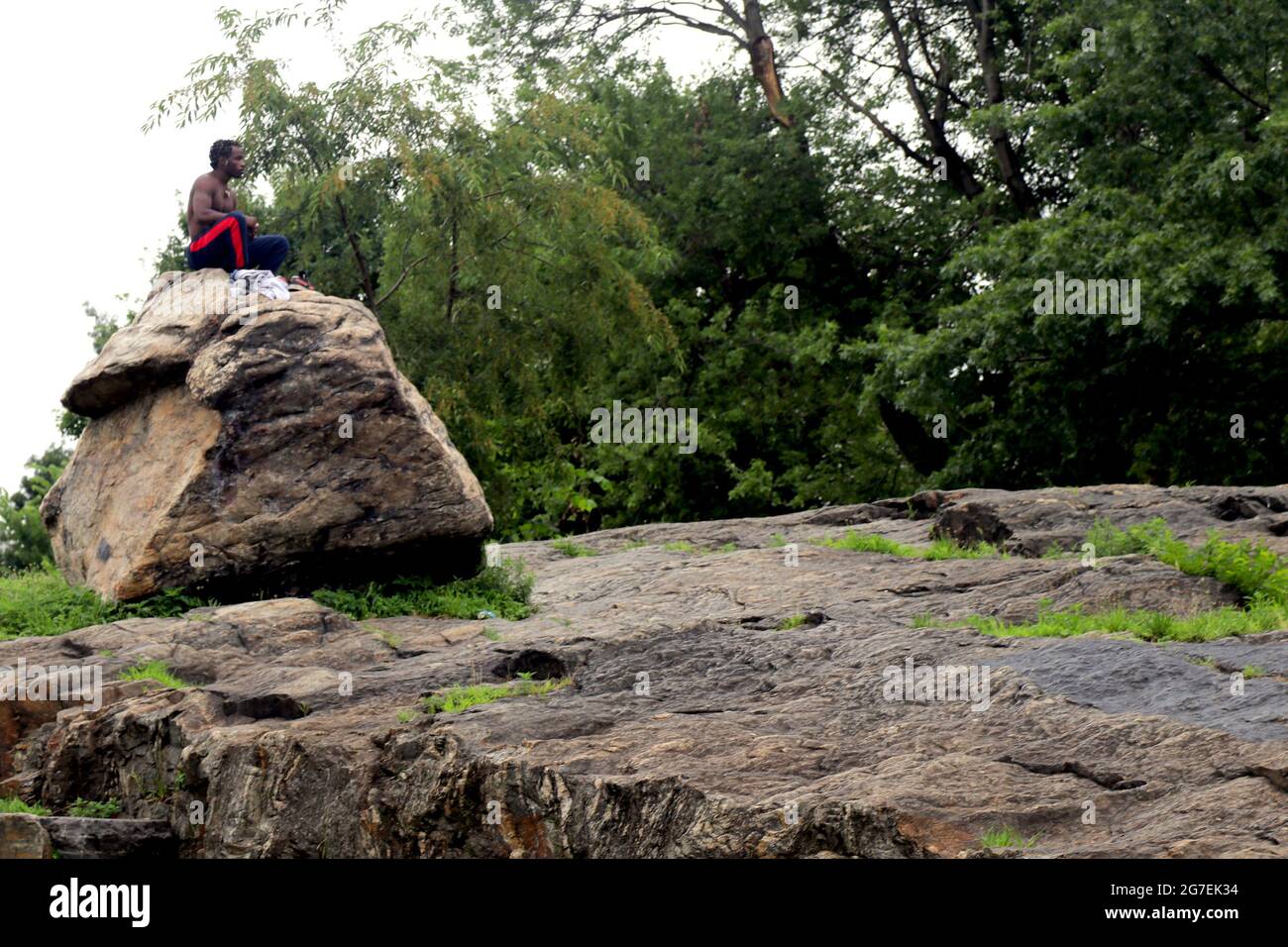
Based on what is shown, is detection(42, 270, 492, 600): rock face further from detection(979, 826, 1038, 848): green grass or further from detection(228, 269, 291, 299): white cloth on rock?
detection(979, 826, 1038, 848): green grass

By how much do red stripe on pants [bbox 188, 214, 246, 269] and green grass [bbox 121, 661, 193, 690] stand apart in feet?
15.7

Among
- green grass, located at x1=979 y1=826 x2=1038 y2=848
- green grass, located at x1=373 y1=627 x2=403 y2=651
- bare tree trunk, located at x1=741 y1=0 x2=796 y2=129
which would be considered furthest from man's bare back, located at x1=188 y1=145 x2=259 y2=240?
bare tree trunk, located at x1=741 y1=0 x2=796 y2=129

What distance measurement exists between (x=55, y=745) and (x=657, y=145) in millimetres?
22557

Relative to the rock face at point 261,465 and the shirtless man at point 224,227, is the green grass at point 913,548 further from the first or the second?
the shirtless man at point 224,227

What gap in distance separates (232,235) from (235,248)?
0.13m

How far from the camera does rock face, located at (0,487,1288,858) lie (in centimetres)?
672

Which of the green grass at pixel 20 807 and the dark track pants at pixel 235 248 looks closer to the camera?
the green grass at pixel 20 807

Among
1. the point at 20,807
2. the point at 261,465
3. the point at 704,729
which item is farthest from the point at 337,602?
the point at 704,729

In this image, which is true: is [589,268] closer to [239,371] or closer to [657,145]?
[239,371]

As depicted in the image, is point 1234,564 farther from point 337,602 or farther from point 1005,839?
point 337,602

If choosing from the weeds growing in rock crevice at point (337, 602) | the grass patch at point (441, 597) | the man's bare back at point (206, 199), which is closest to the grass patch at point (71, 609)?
the weeds growing in rock crevice at point (337, 602)

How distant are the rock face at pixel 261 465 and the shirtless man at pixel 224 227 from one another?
573 mm

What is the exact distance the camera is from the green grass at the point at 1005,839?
20.5 ft

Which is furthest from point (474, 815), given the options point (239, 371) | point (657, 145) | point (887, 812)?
point (657, 145)
